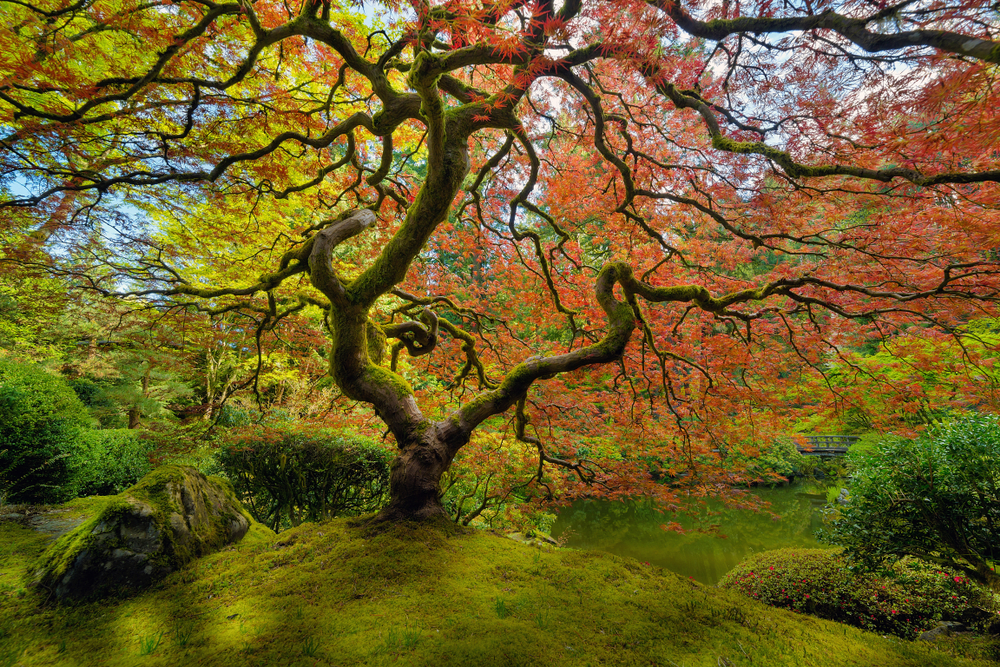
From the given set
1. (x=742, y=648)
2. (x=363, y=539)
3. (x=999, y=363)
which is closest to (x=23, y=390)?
(x=363, y=539)

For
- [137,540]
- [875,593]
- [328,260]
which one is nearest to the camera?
[137,540]

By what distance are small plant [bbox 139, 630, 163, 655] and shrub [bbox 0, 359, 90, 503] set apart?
11.2 ft

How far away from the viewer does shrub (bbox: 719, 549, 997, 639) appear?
317 cm

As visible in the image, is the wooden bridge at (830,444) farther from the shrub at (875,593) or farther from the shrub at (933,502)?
the shrub at (933,502)

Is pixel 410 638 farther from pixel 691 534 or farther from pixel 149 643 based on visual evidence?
pixel 691 534

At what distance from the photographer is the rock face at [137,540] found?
6.75 feet

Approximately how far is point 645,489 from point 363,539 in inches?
120

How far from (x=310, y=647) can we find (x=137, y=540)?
1509 mm

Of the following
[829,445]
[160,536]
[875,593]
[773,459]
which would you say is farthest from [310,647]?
[829,445]

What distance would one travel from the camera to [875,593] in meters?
3.54

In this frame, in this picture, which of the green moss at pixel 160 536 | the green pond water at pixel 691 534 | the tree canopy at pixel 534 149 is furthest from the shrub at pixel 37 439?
the green pond water at pixel 691 534

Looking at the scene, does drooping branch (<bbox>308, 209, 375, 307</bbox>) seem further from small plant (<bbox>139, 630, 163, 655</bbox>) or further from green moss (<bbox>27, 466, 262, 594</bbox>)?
small plant (<bbox>139, 630, 163, 655</bbox>)

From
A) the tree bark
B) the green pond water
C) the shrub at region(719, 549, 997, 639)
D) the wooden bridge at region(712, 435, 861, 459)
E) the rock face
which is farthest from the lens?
the wooden bridge at region(712, 435, 861, 459)

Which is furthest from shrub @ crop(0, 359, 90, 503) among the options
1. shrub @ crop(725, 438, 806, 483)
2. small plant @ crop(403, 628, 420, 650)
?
shrub @ crop(725, 438, 806, 483)
